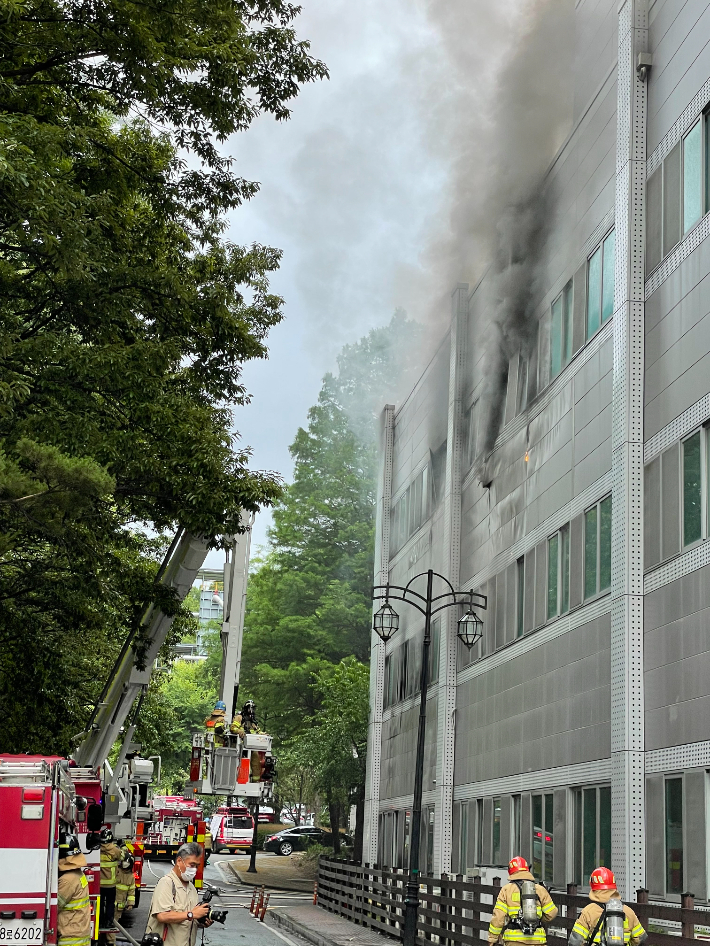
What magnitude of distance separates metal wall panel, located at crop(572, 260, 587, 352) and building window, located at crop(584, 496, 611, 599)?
3020 mm

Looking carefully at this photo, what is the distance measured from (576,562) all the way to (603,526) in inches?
53.9

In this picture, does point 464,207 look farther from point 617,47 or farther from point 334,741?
point 334,741

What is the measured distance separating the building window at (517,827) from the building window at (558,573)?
343 centimetres

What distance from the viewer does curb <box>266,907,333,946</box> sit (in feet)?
64.5

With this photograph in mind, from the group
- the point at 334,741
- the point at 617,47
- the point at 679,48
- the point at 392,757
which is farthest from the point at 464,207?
the point at 334,741

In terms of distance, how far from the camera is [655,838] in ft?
45.1

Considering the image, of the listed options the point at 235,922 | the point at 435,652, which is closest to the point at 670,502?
the point at 435,652

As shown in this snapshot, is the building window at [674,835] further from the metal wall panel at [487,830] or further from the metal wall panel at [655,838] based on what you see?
the metal wall panel at [487,830]

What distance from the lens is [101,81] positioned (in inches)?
561

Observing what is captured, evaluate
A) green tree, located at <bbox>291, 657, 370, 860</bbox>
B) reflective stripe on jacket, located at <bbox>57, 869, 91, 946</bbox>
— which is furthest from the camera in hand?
green tree, located at <bbox>291, 657, 370, 860</bbox>

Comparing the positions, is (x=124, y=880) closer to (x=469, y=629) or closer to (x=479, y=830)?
(x=479, y=830)

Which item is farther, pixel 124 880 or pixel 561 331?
pixel 124 880

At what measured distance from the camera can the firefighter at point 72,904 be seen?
37.2ft

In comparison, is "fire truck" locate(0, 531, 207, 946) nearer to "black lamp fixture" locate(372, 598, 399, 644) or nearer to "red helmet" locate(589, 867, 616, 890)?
"black lamp fixture" locate(372, 598, 399, 644)
